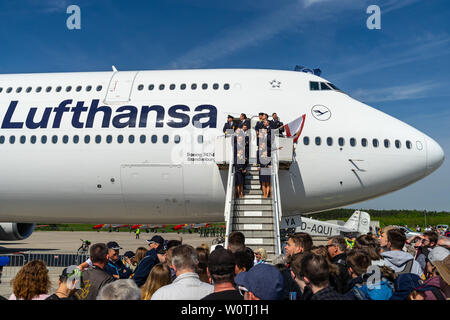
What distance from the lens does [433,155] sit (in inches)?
537

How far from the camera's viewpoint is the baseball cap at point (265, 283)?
11.4 ft

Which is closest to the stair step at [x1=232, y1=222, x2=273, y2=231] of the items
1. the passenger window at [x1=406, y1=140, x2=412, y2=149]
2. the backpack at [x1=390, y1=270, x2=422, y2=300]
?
the passenger window at [x1=406, y1=140, x2=412, y2=149]

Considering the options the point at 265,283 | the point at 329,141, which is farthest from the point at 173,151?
the point at 265,283

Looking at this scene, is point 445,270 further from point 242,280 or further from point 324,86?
point 324,86

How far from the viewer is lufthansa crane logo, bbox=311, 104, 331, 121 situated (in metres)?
13.9

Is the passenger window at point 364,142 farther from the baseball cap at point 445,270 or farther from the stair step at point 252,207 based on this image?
the baseball cap at point 445,270

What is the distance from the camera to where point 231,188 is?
39.2 ft

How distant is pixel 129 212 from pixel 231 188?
4.50m

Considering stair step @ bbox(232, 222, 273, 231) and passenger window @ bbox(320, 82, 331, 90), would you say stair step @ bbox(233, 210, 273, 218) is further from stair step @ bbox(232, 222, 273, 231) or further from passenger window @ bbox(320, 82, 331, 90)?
passenger window @ bbox(320, 82, 331, 90)

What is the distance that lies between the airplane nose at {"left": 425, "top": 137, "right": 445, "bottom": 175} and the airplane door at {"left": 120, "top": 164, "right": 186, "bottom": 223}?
8.32 metres

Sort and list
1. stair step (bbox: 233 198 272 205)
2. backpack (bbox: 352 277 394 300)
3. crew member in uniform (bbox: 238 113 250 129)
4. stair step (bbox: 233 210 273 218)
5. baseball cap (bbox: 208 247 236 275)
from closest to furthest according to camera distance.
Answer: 1. baseball cap (bbox: 208 247 236 275)
2. backpack (bbox: 352 277 394 300)
3. stair step (bbox: 233 210 273 218)
4. stair step (bbox: 233 198 272 205)
5. crew member in uniform (bbox: 238 113 250 129)

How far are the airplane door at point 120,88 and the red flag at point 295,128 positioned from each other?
5.69m

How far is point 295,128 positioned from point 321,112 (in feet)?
3.81

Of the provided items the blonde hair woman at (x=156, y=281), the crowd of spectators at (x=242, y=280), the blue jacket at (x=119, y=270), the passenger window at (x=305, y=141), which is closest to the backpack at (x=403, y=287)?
the crowd of spectators at (x=242, y=280)
